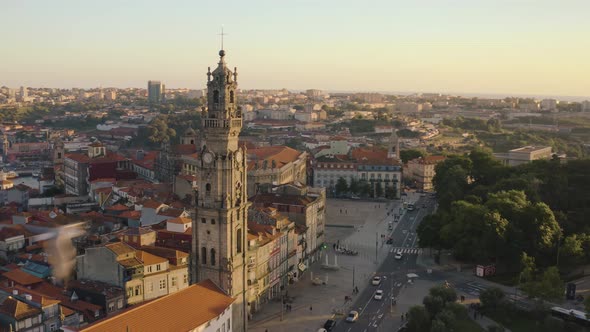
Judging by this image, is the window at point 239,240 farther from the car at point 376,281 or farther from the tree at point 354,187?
the tree at point 354,187

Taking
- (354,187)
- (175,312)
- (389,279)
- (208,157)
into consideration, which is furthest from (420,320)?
(354,187)

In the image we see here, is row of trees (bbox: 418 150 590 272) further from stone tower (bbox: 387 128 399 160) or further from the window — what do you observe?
stone tower (bbox: 387 128 399 160)

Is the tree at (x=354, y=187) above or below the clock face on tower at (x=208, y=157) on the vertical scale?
below

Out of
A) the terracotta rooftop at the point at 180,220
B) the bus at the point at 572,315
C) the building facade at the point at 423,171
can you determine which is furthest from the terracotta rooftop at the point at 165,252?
the building facade at the point at 423,171

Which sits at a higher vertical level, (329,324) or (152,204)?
(152,204)

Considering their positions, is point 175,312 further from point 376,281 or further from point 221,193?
point 376,281

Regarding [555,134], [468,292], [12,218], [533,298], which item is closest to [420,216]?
[468,292]
